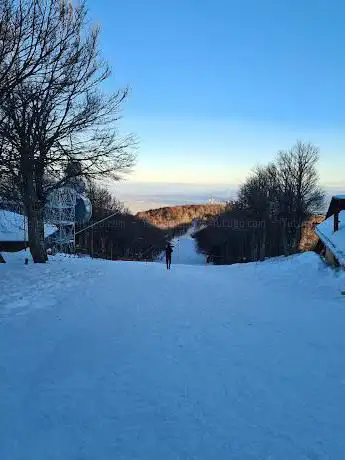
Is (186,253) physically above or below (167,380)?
below

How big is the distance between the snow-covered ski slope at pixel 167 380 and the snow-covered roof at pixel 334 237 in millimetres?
6516

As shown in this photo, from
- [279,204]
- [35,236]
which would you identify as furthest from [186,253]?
[35,236]

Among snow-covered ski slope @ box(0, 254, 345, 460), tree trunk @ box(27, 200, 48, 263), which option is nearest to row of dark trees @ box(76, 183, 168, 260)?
tree trunk @ box(27, 200, 48, 263)

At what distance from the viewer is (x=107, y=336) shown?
7566 mm

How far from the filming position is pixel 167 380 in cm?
556

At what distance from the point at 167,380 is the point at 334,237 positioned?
1698 centimetres

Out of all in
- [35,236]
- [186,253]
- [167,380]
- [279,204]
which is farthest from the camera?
[186,253]

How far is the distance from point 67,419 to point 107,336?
10.2 feet

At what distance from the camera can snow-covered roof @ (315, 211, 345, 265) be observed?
17.3 m

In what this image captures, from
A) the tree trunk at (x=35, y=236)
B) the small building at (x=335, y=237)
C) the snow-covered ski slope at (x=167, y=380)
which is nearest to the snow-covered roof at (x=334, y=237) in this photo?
the small building at (x=335, y=237)

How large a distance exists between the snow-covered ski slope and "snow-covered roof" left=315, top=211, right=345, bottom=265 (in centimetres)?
652

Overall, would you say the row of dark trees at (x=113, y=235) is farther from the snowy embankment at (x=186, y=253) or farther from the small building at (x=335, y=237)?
the small building at (x=335, y=237)

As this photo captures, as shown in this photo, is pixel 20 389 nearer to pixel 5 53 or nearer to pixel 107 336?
pixel 107 336

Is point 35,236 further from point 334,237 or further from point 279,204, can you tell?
point 279,204
